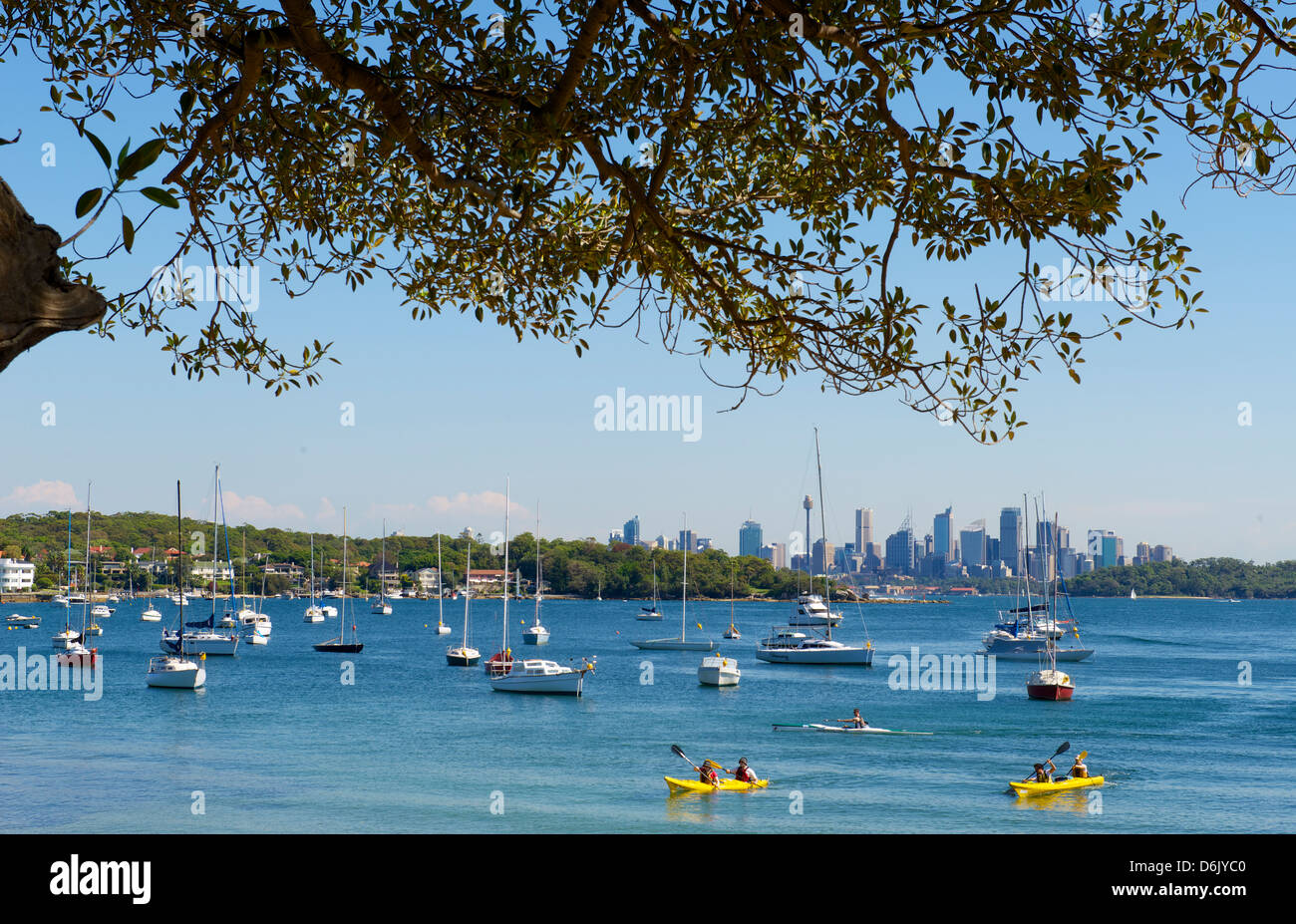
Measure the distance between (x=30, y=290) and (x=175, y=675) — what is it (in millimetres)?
60342

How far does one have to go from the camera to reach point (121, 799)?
33.4 metres

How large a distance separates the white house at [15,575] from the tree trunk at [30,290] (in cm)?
15853

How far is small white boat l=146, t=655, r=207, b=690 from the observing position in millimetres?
57759

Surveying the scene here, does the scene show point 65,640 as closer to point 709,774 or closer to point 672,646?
point 672,646

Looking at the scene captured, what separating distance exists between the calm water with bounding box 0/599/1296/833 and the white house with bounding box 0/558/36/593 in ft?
264

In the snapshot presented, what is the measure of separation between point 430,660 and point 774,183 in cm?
7408

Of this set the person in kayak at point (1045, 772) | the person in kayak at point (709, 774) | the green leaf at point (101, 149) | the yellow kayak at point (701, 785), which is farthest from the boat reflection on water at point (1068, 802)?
the green leaf at point (101, 149)

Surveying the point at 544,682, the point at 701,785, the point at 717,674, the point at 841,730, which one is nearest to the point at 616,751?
the point at 701,785

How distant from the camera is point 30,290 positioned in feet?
9.61

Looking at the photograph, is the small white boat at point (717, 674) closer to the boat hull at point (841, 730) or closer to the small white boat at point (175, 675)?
the boat hull at point (841, 730)

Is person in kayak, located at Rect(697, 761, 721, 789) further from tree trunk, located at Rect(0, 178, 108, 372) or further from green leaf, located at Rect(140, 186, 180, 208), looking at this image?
green leaf, located at Rect(140, 186, 180, 208)

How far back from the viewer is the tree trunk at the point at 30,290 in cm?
289
